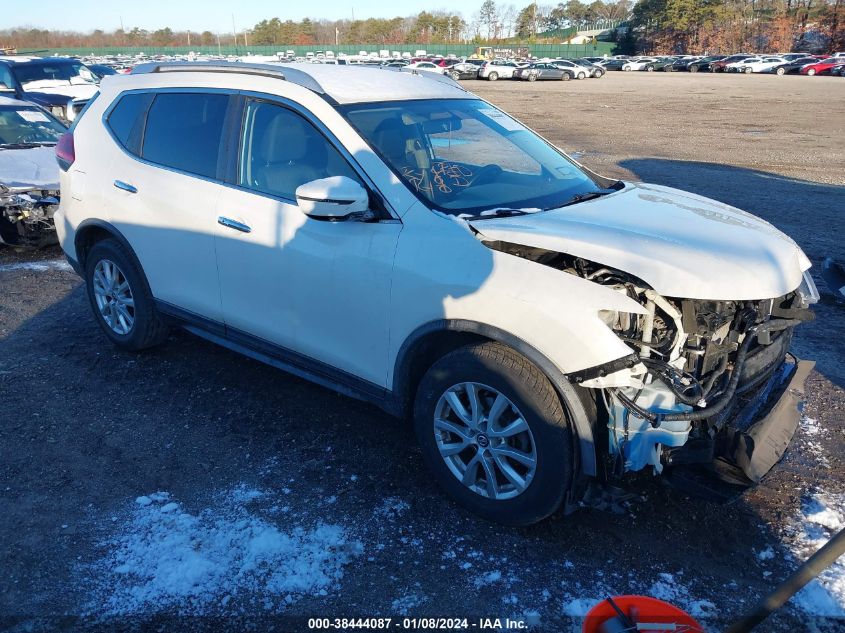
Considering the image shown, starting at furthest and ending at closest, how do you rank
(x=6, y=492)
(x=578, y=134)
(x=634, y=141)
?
(x=578, y=134)
(x=634, y=141)
(x=6, y=492)

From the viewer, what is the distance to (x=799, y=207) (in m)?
9.75

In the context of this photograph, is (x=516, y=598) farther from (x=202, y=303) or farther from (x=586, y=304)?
(x=202, y=303)

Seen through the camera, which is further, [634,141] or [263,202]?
[634,141]

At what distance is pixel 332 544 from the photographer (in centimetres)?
314

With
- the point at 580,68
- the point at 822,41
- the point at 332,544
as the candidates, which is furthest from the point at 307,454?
the point at 822,41

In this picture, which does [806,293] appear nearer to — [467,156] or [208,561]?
[467,156]

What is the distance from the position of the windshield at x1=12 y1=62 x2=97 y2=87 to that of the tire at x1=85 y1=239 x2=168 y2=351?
14394mm

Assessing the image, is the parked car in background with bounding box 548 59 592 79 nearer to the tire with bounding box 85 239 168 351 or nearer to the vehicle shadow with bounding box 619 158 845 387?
the vehicle shadow with bounding box 619 158 845 387

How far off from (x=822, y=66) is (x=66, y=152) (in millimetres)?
54983

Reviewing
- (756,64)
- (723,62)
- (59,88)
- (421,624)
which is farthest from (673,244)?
(723,62)

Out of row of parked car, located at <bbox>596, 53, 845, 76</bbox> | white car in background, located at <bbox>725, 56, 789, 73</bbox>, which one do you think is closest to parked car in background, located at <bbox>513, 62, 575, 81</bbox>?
white car in background, located at <bbox>725, 56, 789, 73</bbox>

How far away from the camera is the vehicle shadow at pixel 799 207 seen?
537 cm

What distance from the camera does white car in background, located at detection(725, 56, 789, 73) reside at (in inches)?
2089

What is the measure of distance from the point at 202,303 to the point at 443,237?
6.07 feet
